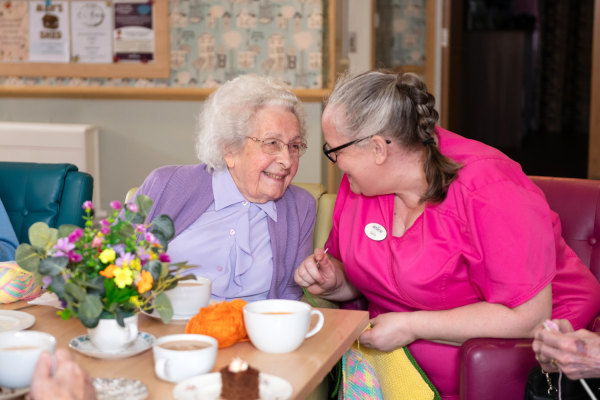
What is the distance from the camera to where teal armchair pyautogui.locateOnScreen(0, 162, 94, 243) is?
8.43 feet

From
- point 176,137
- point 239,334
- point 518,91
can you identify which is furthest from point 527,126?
point 239,334

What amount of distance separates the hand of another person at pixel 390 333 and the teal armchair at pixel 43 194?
1124 millimetres

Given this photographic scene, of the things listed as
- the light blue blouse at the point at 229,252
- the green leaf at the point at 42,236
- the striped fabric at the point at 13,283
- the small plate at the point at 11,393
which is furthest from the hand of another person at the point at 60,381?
the light blue blouse at the point at 229,252

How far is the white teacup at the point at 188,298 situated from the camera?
66.5 inches

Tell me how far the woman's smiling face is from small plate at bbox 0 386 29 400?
1089 mm

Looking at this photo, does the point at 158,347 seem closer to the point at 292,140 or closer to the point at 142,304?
the point at 142,304

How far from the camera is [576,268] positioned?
208 cm

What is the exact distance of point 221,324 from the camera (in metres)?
1.54

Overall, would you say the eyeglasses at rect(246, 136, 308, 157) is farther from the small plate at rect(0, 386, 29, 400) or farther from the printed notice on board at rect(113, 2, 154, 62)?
the printed notice on board at rect(113, 2, 154, 62)

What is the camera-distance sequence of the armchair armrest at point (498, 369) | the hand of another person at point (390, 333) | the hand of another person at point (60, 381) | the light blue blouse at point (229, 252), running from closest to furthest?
the hand of another person at point (60, 381)
the armchair armrest at point (498, 369)
the hand of another person at point (390, 333)
the light blue blouse at point (229, 252)

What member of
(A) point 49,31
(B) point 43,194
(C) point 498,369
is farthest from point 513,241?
(A) point 49,31

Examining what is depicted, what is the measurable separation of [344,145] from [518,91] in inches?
325

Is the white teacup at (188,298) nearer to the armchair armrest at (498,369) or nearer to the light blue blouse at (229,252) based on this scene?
the light blue blouse at (229,252)

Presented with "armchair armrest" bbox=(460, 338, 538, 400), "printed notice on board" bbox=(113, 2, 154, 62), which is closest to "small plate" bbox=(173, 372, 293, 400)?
"armchair armrest" bbox=(460, 338, 538, 400)
